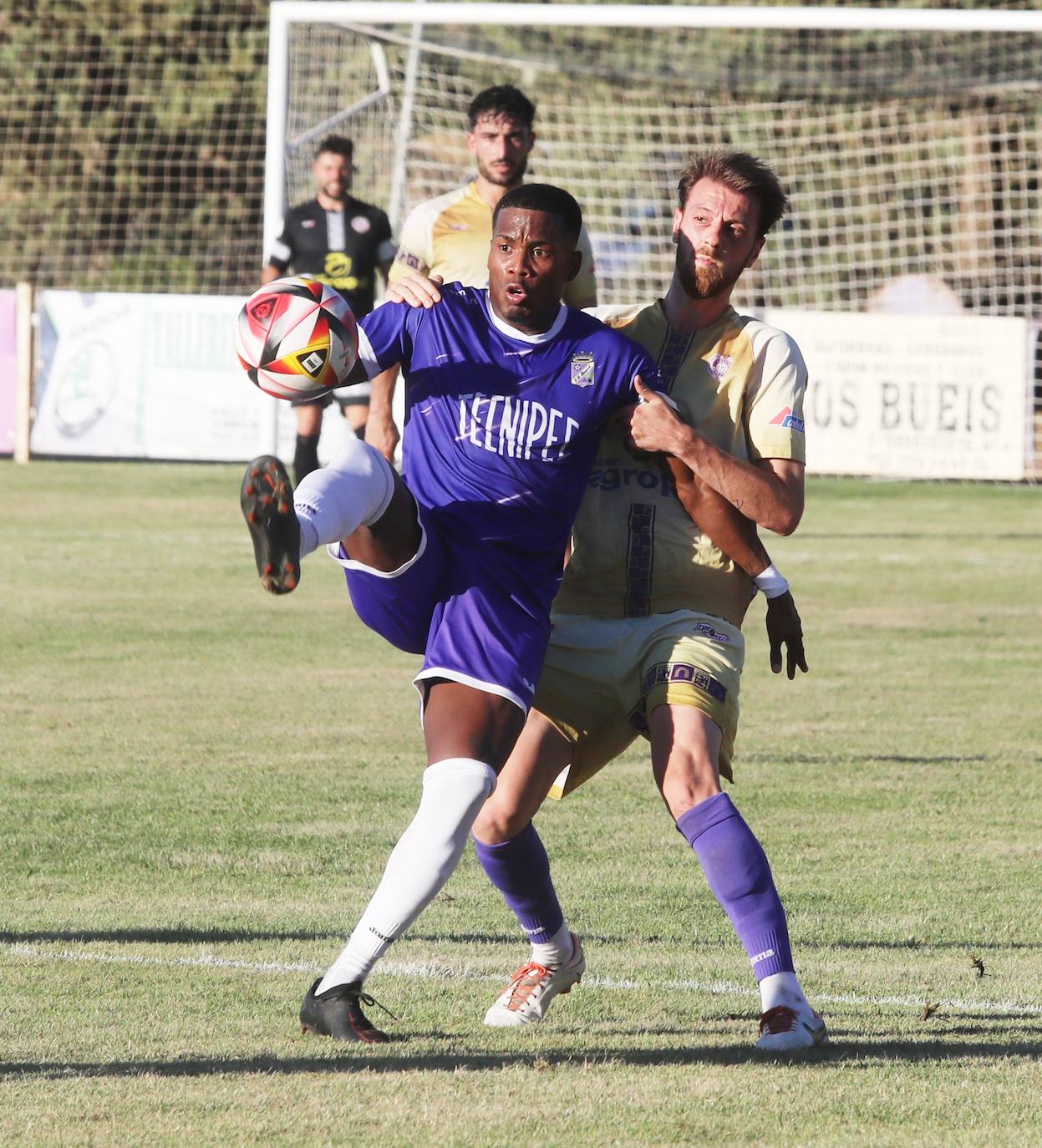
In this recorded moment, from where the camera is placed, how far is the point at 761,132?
970 inches

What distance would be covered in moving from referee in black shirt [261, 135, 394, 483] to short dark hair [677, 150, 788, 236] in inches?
382

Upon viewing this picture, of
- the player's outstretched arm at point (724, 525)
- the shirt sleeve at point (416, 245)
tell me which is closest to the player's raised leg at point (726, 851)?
the player's outstretched arm at point (724, 525)

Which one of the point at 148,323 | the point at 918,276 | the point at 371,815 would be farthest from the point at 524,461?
the point at 918,276

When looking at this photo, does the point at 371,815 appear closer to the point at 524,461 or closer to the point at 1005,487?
the point at 524,461

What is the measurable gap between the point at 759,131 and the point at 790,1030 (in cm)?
2178

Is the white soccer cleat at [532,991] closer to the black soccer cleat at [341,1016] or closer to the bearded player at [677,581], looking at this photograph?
the bearded player at [677,581]

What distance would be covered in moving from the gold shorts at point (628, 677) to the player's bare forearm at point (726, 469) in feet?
0.97

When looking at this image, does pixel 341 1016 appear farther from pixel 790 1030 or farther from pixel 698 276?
pixel 698 276

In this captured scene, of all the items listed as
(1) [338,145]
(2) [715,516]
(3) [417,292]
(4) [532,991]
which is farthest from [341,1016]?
(1) [338,145]

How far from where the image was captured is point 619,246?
23938 millimetres

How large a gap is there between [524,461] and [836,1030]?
1.42 meters

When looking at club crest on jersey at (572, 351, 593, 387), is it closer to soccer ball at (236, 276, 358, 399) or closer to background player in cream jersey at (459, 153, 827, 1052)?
background player in cream jersey at (459, 153, 827, 1052)

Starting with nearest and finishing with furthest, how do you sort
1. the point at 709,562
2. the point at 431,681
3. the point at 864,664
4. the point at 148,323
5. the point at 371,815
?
1. the point at 431,681
2. the point at 709,562
3. the point at 371,815
4. the point at 864,664
5. the point at 148,323

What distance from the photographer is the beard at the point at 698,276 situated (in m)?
4.54
